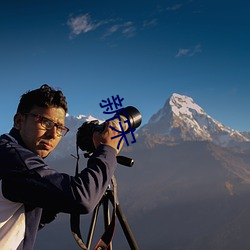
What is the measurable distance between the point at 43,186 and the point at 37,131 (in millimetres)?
362

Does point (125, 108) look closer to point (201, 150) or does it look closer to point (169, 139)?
point (201, 150)

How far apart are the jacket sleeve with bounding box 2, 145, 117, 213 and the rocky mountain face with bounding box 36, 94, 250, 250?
97581mm

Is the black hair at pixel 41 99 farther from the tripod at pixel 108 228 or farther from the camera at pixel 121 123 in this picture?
the tripod at pixel 108 228

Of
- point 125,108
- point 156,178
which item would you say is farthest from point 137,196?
point 125,108

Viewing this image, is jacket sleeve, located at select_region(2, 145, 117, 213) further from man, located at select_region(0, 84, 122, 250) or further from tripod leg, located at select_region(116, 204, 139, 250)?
tripod leg, located at select_region(116, 204, 139, 250)

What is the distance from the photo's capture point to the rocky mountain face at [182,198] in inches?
3905

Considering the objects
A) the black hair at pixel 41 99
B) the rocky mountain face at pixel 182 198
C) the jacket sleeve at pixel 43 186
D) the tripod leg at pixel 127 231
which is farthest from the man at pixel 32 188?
the rocky mountain face at pixel 182 198

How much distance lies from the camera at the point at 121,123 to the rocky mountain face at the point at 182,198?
318 feet

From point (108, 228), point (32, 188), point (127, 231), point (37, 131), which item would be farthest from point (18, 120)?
point (127, 231)

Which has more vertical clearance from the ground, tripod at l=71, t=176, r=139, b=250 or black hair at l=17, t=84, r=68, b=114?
black hair at l=17, t=84, r=68, b=114

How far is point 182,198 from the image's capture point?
12244 centimetres

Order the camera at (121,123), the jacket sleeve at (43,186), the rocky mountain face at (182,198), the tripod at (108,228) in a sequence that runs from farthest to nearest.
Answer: the rocky mountain face at (182,198) < the camera at (121,123) < the tripod at (108,228) < the jacket sleeve at (43,186)

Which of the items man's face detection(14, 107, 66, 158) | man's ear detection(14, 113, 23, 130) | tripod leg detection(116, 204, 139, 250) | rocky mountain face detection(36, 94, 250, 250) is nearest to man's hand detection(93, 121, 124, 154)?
man's face detection(14, 107, 66, 158)

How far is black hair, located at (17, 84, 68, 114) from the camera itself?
177 centimetres
